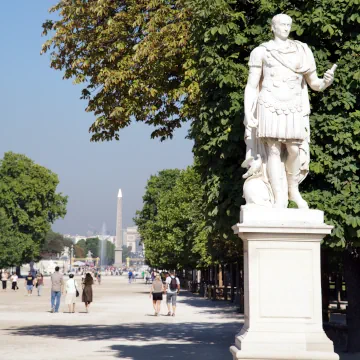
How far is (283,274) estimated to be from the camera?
10891mm

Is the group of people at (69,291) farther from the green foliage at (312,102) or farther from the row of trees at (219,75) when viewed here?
the green foliage at (312,102)

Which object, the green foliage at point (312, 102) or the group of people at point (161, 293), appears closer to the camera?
the green foliage at point (312, 102)

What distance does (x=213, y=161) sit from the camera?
16266mm

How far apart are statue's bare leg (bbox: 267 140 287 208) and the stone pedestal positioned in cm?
39

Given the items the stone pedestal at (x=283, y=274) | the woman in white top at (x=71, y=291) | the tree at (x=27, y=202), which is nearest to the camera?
the stone pedestal at (x=283, y=274)

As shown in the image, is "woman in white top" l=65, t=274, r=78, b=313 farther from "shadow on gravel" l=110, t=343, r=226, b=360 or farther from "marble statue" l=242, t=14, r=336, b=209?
"marble statue" l=242, t=14, r=336, b=209

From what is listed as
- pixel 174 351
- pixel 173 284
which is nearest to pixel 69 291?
pixel 173 284

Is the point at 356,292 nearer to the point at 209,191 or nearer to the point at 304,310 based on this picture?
the point at 209,191

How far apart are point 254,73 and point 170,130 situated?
369 inches

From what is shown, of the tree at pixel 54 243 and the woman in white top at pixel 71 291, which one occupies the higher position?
the tree at pixel 54 243

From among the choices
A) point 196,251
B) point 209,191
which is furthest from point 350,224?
point 196,251

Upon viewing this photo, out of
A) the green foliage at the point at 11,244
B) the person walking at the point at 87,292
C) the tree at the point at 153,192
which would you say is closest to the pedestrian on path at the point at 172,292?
the person walking at the point at 87,292

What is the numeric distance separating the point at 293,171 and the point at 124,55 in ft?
30.0

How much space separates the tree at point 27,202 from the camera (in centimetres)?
9062
